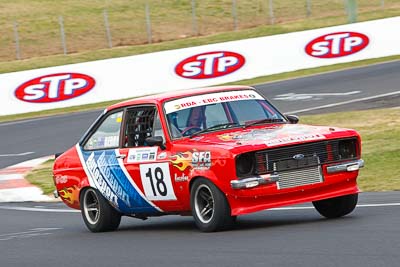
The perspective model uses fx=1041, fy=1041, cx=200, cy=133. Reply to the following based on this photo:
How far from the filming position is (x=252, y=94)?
11430 mm

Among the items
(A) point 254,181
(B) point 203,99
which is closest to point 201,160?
(A) point 254,181

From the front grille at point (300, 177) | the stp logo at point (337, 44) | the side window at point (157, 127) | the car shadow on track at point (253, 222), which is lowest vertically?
the car shadow on track at point (253, 222)

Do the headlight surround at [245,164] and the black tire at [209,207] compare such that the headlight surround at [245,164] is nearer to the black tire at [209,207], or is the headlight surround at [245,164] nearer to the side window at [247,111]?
the black tire at [209,207]

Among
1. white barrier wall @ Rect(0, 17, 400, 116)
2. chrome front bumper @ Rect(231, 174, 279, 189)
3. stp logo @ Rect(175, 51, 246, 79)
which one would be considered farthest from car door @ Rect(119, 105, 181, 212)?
stp logo @ Rect(175, 51, 246, 79)

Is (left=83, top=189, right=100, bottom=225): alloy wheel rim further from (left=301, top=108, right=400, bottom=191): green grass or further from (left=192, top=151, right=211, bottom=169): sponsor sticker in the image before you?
(left=301, top=108, right=400, bottom=191): green grass

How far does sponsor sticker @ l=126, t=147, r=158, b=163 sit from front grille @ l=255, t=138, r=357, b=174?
139 cm

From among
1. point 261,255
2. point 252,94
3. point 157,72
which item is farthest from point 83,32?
point 261,255

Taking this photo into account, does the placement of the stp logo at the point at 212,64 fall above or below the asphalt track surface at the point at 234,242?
above

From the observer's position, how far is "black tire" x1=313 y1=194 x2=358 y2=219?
10562 mm

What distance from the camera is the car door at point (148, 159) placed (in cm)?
1062

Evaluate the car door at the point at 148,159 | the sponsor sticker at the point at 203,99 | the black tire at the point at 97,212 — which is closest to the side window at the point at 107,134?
the car door at the point at 148,159

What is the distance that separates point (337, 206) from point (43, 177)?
8793 millimetres

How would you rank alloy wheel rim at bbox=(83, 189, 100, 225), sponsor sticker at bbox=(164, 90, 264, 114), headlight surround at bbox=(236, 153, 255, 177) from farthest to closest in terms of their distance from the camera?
1. alloy wheel rim at bbox=(83, 189, 100, 225)
2. sponsor sticker at bbox=(164, 90, 264, 114)
3. headlight surround at bbox=(236, 153, 255, 177)

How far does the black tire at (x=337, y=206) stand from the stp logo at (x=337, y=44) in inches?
906
